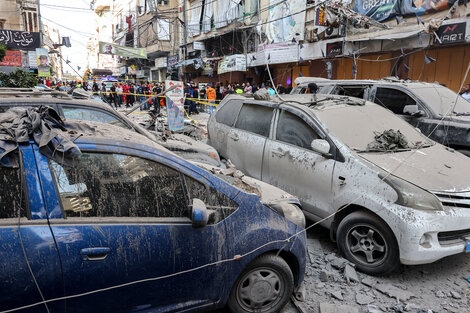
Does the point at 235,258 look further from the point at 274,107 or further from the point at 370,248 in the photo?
the point at 274,107

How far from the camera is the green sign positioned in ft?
102

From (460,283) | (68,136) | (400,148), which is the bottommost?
(460,283)

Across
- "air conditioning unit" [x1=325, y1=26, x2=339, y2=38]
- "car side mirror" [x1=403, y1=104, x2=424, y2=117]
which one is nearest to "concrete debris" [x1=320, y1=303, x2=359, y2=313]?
"car side mirror" [x1=403, y1=104, x2=424, y2=117]

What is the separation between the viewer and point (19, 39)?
2409cm

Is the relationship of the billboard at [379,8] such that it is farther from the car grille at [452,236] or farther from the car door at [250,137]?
the car grille at [452,236]

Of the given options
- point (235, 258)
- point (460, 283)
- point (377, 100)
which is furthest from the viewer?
point (377, 100)

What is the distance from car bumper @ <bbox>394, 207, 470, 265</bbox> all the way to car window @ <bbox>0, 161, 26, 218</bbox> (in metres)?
3.26

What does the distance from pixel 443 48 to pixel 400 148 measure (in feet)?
36.2

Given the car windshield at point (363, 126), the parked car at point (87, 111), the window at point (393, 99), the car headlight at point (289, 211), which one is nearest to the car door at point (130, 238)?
the car headlight at point (289, 211)

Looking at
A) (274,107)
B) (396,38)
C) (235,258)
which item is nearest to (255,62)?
(396,38)

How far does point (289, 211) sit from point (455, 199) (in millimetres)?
1801

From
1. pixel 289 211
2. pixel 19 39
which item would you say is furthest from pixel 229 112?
pixel 19 39

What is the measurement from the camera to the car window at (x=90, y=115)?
4.47m

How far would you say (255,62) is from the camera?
20062 millimetres
